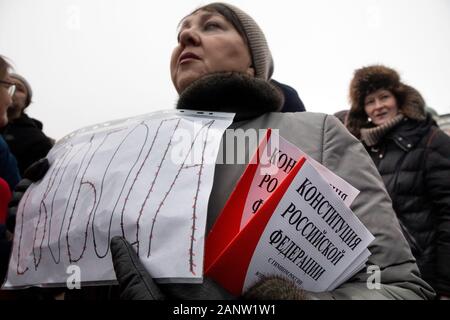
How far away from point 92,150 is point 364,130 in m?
1.75

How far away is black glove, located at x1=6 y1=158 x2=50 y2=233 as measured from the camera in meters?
0.94

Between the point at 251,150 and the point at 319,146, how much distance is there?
0.16 meters

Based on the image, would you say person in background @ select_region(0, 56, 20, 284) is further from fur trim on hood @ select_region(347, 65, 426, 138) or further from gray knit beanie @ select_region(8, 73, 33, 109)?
fur trim on hood @ select_region(347, 65, 426, 138)

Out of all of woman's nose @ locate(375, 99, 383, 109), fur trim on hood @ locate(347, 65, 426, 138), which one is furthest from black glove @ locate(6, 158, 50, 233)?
woman's nose @ locate(375, 99, 383, 109)

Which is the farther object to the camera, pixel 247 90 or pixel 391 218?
pixel 247 90

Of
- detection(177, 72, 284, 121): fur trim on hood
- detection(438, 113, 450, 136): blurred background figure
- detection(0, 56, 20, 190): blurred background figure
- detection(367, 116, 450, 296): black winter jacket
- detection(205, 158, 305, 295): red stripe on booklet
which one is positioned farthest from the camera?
detection(438, 113, 450, 136): blurred background figure

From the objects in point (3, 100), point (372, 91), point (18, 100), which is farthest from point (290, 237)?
point (372, 91)

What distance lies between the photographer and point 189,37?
1110mm

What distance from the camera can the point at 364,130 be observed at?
2.12 metres

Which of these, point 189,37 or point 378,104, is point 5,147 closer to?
point 189,37

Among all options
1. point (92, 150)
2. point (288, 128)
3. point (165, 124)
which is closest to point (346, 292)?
point (288, 128)

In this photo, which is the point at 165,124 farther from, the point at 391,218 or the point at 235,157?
the point at 391,218

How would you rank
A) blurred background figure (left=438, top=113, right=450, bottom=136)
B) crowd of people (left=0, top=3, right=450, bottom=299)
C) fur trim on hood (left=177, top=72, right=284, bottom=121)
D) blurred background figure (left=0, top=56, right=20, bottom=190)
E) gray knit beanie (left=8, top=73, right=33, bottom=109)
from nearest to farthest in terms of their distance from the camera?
crowd of people (left=0, top=3, right=450, bottom=299), fur trim on hood (left=177, top=72, right=284, bottom=121), blurred background figure (left=0, top=56, right=20, bottom=190), gray knit beanie (left=8, top=73, right=33, bottom=109), blurred background figure (left=438, top=113, right=450, bottom=136)

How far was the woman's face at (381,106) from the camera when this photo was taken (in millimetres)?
2205
